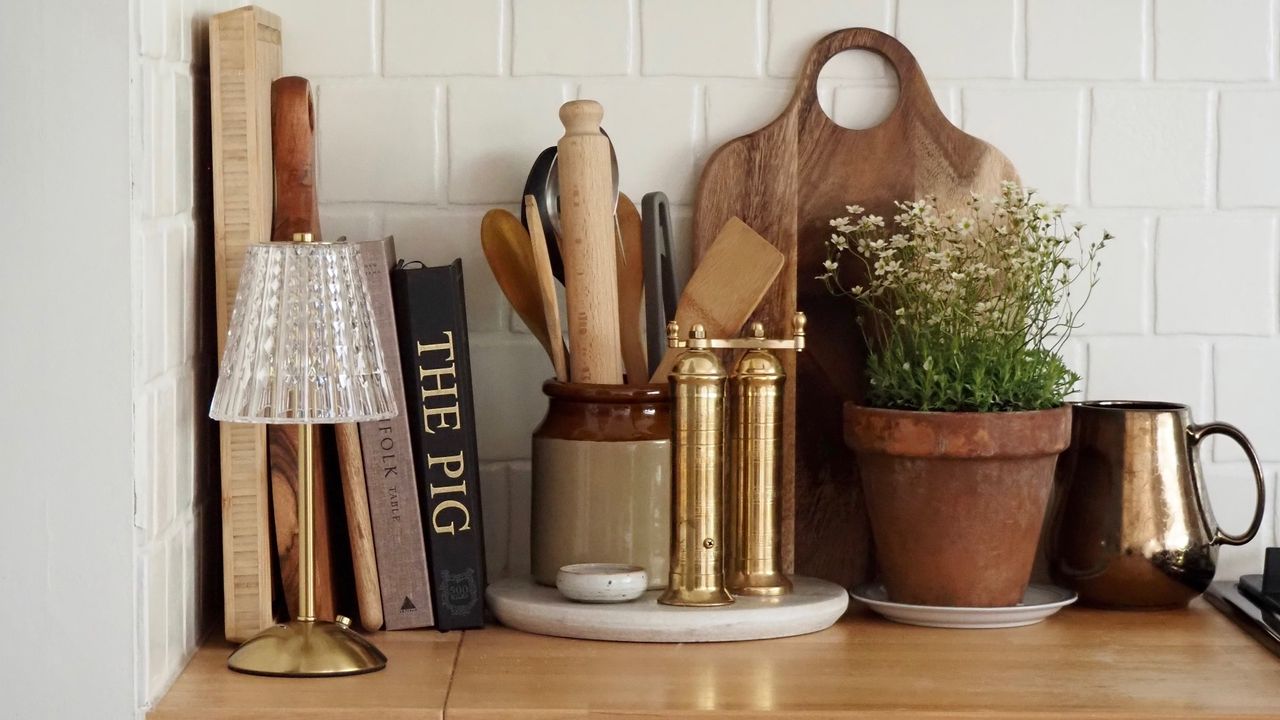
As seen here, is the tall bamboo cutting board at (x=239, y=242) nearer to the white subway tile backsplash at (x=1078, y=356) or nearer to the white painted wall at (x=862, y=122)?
the white painted wall at (x=862, y=122)

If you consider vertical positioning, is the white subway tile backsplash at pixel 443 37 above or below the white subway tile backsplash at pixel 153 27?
above

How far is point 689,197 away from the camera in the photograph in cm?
125

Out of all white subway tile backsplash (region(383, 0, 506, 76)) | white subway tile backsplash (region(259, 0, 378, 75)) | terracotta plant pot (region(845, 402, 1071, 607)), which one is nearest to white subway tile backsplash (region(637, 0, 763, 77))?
white subway tile backsplash (region(383, 0, 506, 76))

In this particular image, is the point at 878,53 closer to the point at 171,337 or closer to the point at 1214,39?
the point at 1214,39

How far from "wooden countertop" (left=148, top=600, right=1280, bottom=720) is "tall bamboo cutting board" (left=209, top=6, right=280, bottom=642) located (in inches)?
2.3

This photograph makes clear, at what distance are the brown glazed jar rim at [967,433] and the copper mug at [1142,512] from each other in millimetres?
105

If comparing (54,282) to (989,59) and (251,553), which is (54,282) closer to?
(251,553)

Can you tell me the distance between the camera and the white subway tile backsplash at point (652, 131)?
125cm

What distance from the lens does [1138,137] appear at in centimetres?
127

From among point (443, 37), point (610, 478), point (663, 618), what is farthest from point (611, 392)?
point (443, 37)

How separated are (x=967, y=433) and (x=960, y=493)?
5 centimetres

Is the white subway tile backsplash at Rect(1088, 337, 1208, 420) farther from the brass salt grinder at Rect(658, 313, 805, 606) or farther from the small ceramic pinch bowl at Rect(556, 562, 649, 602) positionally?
the small ceramic pinch bowl at Rect(556, 562, 649, 602)

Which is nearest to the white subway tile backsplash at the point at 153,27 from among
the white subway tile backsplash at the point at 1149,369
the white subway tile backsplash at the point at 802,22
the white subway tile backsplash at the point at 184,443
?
the white subway tile backsplash at the point at 184,443

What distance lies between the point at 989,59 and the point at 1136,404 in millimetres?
359
